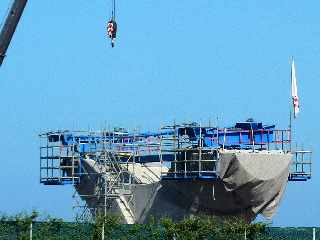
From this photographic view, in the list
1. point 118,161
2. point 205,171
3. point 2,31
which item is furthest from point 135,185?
point 2,31

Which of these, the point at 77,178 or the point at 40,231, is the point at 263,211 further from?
the point at 40,231

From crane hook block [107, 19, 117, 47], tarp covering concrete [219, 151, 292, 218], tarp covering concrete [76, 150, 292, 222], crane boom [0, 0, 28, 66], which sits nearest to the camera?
crane boom [0, 0, 28, 66]

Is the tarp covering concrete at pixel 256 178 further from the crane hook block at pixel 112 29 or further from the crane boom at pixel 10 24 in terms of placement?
the crane boom at pixel 10 24

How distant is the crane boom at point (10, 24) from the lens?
1725 inches

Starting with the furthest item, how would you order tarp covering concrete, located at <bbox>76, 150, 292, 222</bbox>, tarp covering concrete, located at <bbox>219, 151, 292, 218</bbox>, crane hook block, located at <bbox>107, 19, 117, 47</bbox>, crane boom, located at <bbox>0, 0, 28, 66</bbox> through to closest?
1. tarp covering concrete, located at <bbox>76, 150, 292, 222</bbox>
2. tarp covering concrete, located at <bbox>219, 151, 292, 218</bbox>
3. crane hook block, located at <bbox>107, 19, 117, 47</bbox>
4. crane boom, located at <bbox>0, 0, 28, 66</bbox>

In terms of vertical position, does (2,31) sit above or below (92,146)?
above

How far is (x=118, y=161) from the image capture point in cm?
6325

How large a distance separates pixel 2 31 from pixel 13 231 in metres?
12.9

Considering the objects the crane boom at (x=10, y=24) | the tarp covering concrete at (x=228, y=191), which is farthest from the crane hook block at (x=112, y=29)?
the tarp covering concrete at (x=228, y=191)

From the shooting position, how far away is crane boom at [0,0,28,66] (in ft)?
144

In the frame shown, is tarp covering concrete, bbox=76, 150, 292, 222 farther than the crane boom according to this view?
Yes

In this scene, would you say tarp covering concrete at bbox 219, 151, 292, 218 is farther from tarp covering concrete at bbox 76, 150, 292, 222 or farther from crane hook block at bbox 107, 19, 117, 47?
crane hook block at bbox 107, 19, 117, 47

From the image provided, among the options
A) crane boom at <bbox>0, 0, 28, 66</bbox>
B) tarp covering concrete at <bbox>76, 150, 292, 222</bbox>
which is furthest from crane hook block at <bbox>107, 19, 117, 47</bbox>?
tarp covering concrete at <bbox>76, 150, 292, 222</bbox>

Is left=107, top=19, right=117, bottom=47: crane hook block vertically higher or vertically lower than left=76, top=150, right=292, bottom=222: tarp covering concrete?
higher
